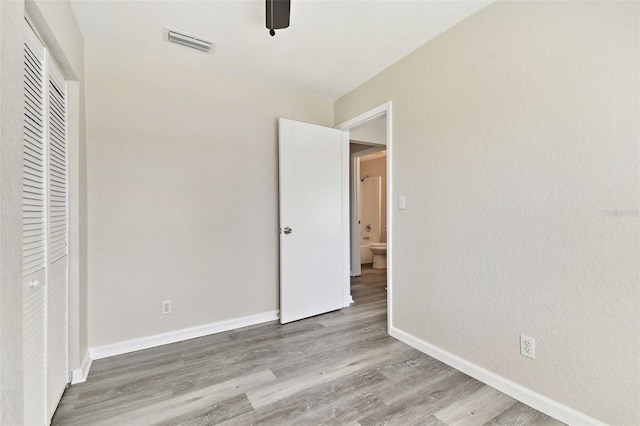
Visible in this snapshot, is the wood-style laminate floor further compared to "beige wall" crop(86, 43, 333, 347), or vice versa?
"beige wall" crop(86, 43, 333, 347)

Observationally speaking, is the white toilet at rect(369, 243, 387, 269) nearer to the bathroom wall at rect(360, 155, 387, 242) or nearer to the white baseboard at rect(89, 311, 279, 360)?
the bathroom wall at rect(360, 155, 387, 242)

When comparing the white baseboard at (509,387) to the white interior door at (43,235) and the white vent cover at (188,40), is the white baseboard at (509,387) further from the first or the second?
the white vent cover at (188,40)

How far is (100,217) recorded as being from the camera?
2.18m

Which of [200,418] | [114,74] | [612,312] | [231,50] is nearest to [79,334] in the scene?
[200,418]

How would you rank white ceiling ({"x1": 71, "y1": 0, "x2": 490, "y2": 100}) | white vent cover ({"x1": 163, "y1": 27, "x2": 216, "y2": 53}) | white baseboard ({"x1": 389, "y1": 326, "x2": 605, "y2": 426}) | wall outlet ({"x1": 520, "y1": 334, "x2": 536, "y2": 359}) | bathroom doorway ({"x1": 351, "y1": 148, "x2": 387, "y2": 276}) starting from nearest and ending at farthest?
white baseboard ({"x1": 389, "y1": 326, "x2": 605, "y2": 426})
wall outlet ({"x1": 520, "y1": 334, "x2": 536, "y2": 359})
white ceiling ({"x1": 71, "y1": 0, "x2": 490, "y2": 100})
white vent cover ({"x1": 163, "y1": 27, "x2": 216, "y2": 53})
bathroom doorway ({"x1": 351, "y1": 148, "x2": 387, "y2": 276})

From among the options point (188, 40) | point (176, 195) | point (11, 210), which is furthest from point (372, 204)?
point (11, 210)

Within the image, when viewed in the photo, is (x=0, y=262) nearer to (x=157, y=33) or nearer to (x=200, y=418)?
(x=200, y=418)

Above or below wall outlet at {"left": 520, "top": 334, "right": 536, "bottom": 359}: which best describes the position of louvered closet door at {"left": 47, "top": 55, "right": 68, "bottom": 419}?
above

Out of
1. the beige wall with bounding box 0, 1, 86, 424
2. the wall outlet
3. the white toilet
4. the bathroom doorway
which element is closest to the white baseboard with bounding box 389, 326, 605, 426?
the wall outlet

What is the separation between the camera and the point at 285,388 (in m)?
1.80

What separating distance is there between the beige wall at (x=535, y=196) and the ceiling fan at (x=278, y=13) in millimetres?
1148

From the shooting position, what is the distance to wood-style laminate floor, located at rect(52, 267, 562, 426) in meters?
1.55

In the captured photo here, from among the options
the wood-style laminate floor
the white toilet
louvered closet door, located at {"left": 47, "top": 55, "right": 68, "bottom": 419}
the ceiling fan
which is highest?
the ceiling fan

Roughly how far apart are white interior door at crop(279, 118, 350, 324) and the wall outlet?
5.99ft
